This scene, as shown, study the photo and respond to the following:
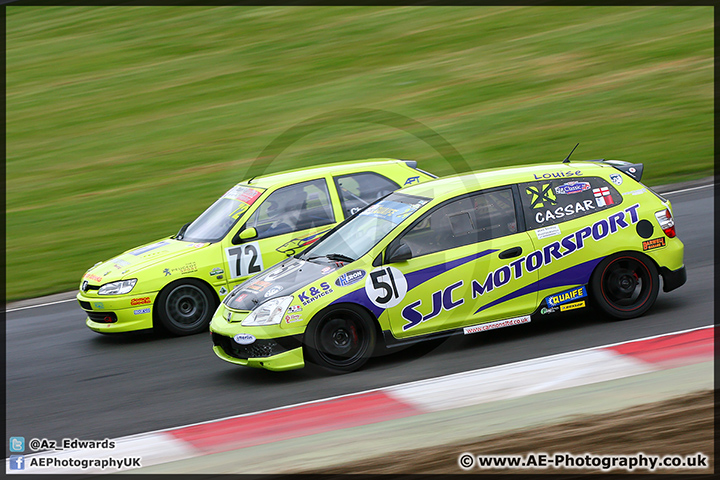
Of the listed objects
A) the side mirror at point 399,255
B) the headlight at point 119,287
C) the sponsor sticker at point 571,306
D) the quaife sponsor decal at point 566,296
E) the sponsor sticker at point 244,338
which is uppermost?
the side mirror at point 399,255

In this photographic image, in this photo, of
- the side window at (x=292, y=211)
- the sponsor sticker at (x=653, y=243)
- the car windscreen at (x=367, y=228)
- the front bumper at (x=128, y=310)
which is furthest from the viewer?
the side window at (x=292, y=211)

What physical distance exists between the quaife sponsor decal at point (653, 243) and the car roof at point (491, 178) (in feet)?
2.81

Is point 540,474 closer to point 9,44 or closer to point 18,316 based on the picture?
point 18,316

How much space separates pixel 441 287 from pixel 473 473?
→ 8.82 ft

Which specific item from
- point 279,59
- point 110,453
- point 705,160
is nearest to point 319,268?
point 110,453

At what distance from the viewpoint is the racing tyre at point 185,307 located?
8.68 m

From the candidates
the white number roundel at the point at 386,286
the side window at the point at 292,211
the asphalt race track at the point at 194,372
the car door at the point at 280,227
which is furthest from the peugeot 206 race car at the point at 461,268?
the side window at the point at 292,211

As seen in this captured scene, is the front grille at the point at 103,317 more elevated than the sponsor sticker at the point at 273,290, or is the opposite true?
the sponsor sticker at the point at 273,290

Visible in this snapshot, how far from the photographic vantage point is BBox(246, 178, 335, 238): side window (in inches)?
356

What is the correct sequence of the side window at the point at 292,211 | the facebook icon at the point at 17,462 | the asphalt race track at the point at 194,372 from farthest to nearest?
1. the side window at the point at 292,211
2. the asphalt race track at the point at 194,372
3. the facebook icon at the point at 17,462

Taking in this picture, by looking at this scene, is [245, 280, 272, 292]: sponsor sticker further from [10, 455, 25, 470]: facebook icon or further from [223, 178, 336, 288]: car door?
[10, 455, 25, 470]: facebook icon

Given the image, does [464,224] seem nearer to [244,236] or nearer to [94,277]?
[244,236]

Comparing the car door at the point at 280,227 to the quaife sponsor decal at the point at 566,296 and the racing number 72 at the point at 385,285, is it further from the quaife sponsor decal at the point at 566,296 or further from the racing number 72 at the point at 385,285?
the quaife sponsor decal at the point at 566,296

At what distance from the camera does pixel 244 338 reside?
6750 millimetres
